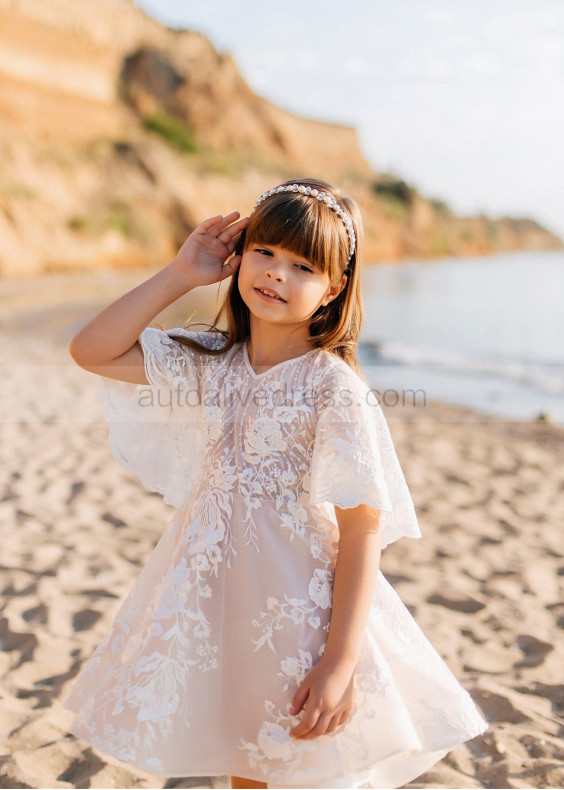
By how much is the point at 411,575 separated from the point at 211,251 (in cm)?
229

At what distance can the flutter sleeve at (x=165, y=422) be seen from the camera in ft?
5.52

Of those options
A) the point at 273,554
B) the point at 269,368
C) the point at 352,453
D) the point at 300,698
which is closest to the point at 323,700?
the point at 300,698

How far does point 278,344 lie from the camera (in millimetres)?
1618

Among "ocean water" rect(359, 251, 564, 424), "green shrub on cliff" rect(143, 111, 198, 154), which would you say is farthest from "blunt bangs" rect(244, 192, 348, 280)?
"green shrub on cliff" rect(143, 111, 198, 154)

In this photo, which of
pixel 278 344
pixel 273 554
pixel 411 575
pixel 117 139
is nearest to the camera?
pixel 273 554

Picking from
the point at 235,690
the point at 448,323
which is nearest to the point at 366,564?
the point at 235,690

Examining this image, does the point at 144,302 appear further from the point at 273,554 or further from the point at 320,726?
the point at 320,726

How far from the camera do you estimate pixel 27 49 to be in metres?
30.3

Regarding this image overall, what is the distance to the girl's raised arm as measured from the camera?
1581mm

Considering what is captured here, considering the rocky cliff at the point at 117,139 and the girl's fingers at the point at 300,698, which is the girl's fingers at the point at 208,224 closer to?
the girl's fingers at the point at 300,698

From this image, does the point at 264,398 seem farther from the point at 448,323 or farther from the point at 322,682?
the point at 448,323

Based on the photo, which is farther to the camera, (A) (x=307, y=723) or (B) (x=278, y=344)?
(B) (x=278, y=344)

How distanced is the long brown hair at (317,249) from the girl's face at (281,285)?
2 centimetres

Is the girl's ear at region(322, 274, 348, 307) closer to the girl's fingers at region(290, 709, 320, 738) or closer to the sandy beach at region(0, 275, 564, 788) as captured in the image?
the girl's fingers at region(290, 709, 320, 738)
